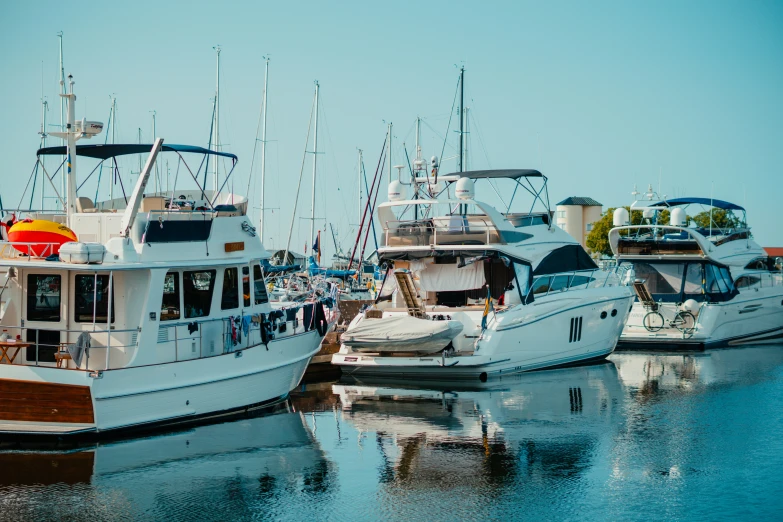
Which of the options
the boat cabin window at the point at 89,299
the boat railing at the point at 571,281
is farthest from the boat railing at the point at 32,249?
the boat railing at the point at 571,281

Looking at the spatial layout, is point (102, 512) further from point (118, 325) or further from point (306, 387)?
point (306, 387)

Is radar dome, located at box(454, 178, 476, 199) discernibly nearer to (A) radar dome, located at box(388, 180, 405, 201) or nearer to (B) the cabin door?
(A) radar dome, located at box(388, 180, 405, 201)

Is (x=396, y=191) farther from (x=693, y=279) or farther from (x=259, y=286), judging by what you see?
(x=693, y=279)

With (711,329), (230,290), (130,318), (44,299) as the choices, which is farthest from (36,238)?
(711,329)

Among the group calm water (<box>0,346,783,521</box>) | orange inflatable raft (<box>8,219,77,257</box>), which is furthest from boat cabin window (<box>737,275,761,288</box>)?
orange inflatable raft (<box>8,219,77,257</box>)

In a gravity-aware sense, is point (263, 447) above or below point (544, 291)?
below

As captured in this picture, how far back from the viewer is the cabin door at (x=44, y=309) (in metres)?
16.0

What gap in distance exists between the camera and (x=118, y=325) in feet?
52.5

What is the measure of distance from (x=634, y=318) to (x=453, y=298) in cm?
784

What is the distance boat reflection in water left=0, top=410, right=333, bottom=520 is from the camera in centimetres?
1220

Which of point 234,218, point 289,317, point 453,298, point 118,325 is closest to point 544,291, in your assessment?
point 453,298

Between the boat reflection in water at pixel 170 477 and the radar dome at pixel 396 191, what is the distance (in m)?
9.17

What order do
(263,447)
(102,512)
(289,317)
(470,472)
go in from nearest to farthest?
(102,512) < (470,472) < (263,447) < (289,317)

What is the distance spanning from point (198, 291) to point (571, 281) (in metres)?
10.9
